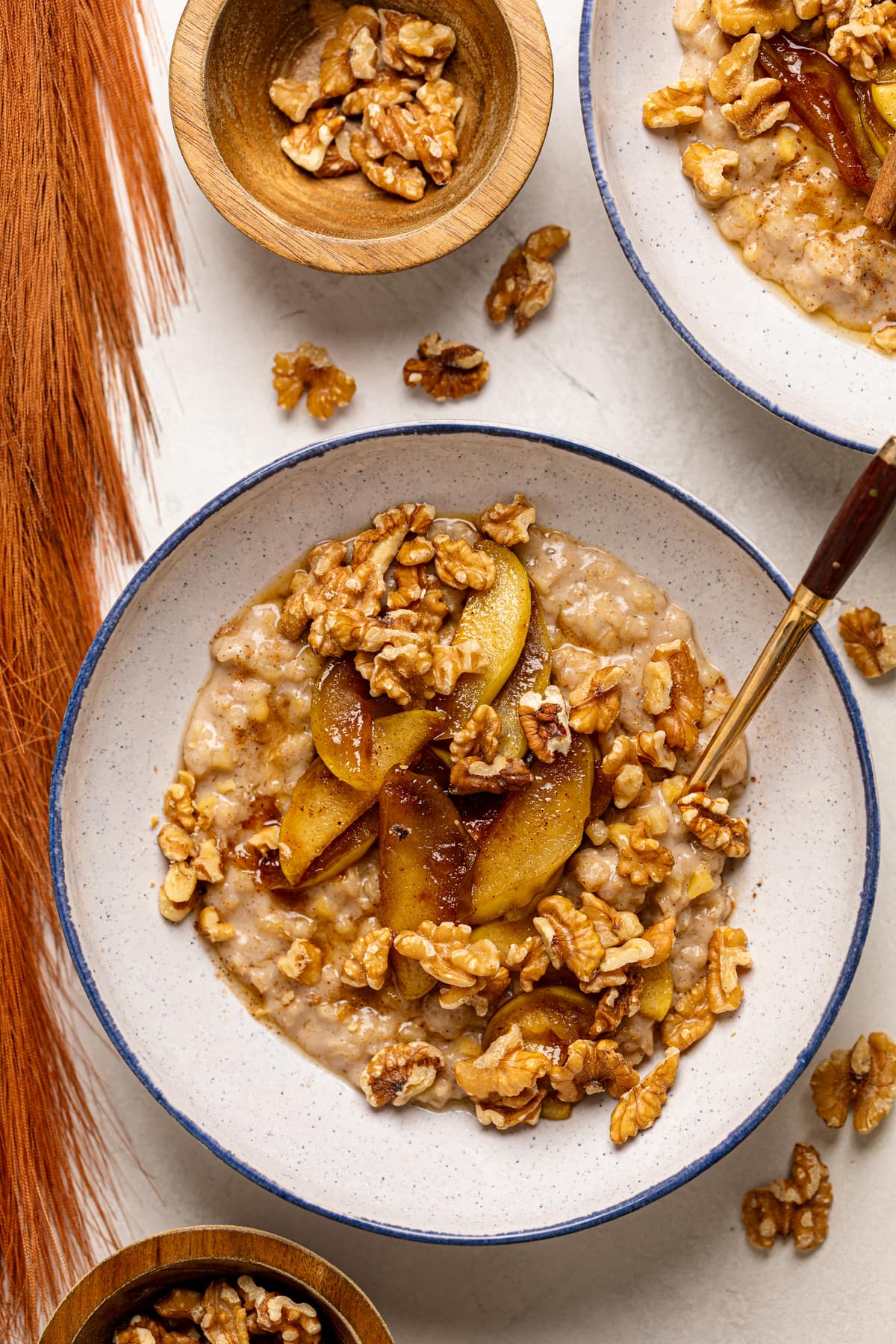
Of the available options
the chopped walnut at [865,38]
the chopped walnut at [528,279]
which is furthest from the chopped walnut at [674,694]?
the chopped walnut at [865,38]

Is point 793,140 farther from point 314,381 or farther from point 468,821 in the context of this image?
point 468,821

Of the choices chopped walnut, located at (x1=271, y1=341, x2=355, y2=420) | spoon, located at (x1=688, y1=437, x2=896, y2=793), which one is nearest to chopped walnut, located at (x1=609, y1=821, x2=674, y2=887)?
spoon, located at (x1=688, y1=437, x2=896, y2=793)

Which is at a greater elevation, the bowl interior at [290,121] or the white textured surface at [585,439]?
the bowl interior at [290,121]

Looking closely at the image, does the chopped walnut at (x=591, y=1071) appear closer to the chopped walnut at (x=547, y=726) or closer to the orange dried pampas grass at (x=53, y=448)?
the chopped walnut at (x=547, y=726)

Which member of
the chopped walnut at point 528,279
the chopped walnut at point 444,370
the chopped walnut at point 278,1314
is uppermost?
the chopped walnut at point 528,279

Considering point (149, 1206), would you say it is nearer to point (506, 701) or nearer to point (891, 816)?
point (506, 701)

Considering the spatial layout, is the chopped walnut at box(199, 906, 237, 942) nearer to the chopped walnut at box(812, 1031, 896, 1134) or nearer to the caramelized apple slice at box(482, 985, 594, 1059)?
the caramelized apple slice at box(482, 985, 594, 1059)
